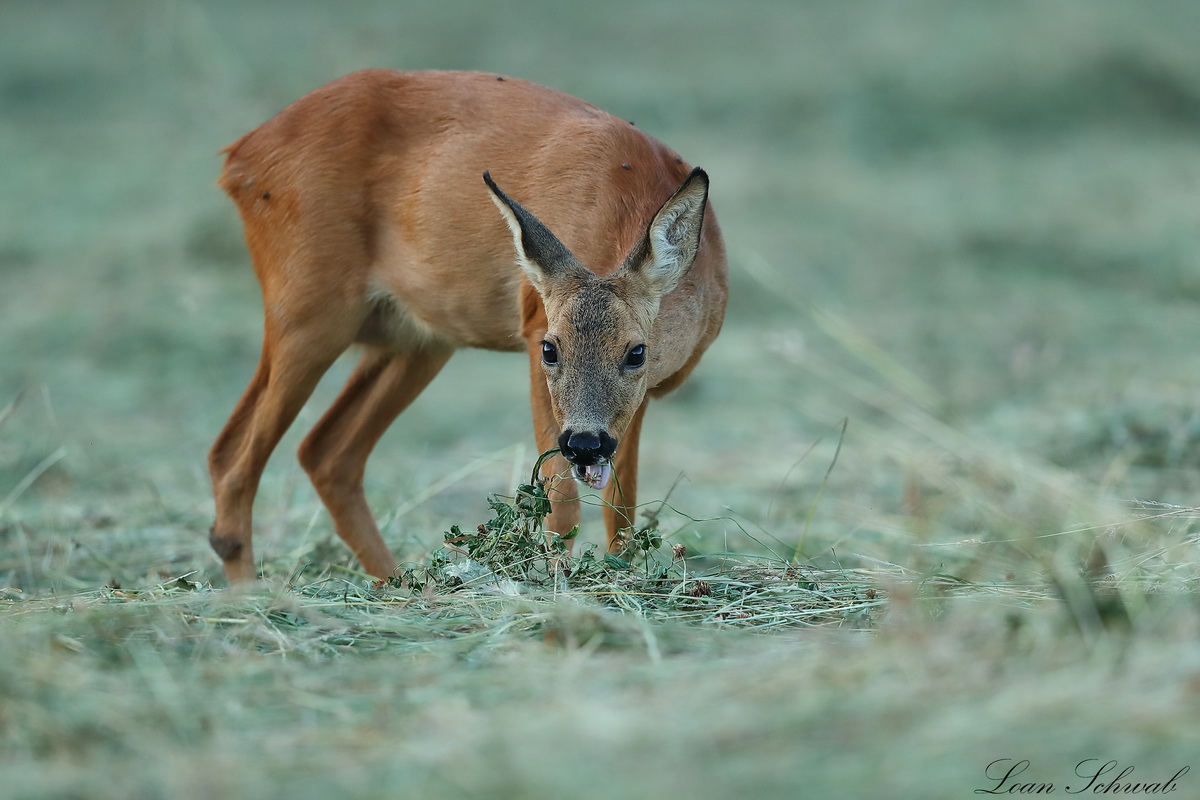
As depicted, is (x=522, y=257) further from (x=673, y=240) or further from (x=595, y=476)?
(x=595, y=476)

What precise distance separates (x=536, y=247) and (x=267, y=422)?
6.06ft

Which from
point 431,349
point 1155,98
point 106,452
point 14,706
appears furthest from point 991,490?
point 1155,98

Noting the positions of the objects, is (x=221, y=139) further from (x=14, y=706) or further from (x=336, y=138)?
(x=14, y=706)

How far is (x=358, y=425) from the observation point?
7098 mm

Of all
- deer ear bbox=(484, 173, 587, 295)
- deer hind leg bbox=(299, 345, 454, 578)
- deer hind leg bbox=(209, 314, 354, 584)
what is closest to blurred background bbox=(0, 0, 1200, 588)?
deer hind leg bbox=(299, 345, 454, 578)

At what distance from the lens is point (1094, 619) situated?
3.79 m

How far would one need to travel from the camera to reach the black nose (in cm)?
505

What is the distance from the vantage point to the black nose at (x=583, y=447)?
16.6ft

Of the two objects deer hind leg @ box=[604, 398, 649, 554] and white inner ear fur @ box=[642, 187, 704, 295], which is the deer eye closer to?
white inner ear fur @ box=[642, 187, 704, 295]

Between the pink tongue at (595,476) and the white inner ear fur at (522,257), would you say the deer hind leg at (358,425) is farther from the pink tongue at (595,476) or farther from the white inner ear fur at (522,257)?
the pink tongue at (595,476)

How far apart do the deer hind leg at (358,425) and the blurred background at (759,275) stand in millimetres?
180

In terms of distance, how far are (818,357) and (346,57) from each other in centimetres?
639

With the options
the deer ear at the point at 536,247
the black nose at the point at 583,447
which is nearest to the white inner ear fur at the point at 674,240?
the deer ear at the point at 536,247

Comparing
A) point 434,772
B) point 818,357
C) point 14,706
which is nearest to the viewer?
point 434,772
